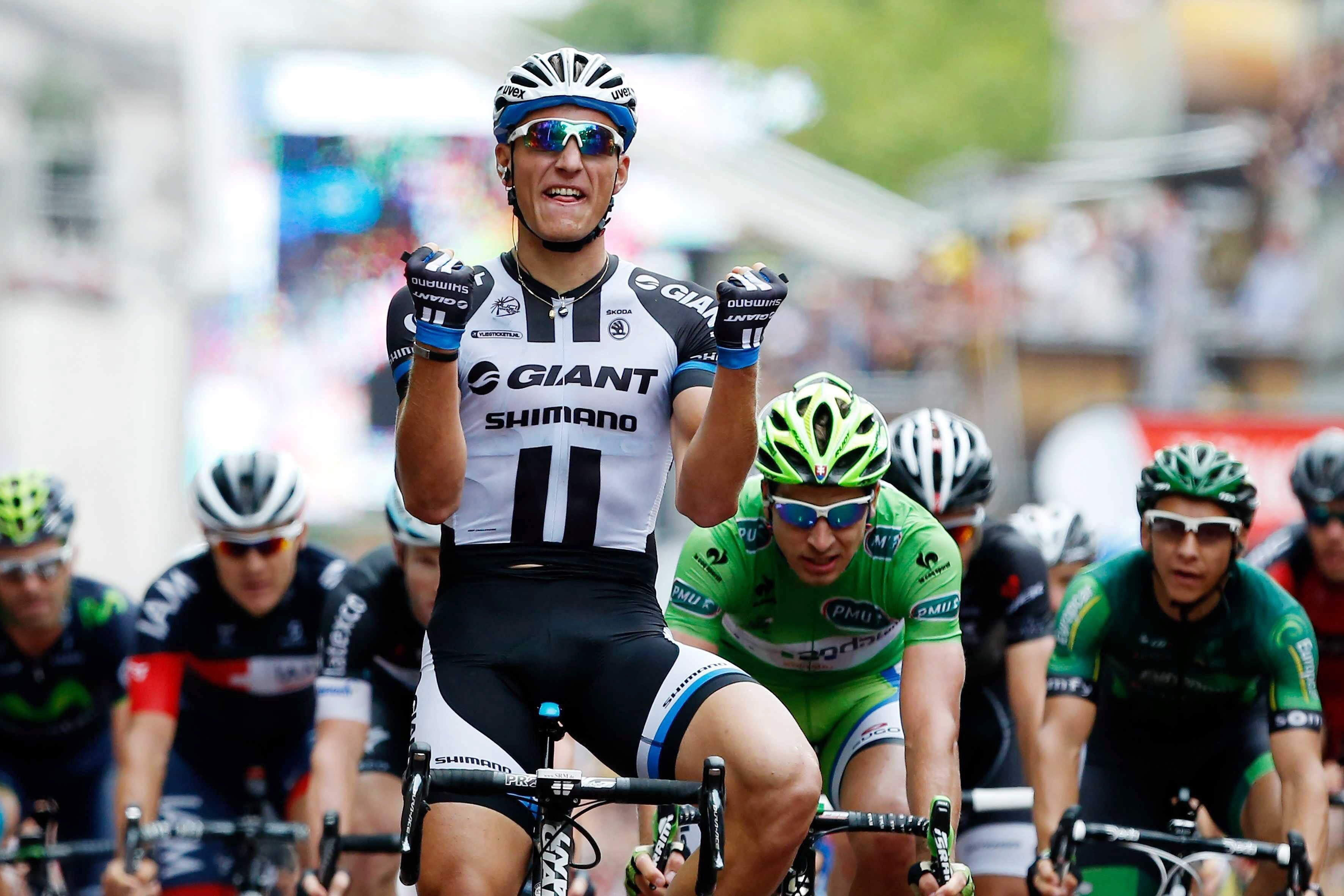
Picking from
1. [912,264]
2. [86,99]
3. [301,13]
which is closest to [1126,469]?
[912,264]

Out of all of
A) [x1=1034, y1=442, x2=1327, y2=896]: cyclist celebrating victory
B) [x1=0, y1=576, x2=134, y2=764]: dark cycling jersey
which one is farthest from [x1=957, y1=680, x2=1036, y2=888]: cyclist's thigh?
[x1=0, y1=576, x2=134, y2=764]: dark cycling jersey

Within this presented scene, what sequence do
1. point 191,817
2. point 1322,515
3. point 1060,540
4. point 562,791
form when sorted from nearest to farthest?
1. point 562,791
2. point 191,817
3. point 1322,515
4. point 1060,540

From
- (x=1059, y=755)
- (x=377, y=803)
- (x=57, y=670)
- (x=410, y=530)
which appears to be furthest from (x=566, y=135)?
(x=57, y=670)

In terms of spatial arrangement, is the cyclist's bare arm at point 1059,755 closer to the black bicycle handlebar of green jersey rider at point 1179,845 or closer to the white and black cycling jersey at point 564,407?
the black bicycle handlebar of green jersey rider at point 1179,845

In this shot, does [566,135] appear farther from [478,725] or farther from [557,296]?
[478,725]

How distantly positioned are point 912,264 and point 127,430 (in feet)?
56.2

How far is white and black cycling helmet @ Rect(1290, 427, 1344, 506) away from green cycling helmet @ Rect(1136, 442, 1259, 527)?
1907mm

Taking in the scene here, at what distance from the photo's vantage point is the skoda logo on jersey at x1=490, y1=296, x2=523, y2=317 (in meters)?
5.07

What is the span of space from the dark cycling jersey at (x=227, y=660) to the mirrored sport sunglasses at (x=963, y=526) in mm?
2602

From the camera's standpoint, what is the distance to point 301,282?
4031 cm

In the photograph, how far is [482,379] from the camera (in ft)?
16.3

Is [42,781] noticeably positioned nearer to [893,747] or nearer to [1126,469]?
[893,747]

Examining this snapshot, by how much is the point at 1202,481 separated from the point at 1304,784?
1.17 metres

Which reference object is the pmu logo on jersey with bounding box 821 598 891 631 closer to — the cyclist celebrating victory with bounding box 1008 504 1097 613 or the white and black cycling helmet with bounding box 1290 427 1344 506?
the cyclist celebrating victory with bounding box 1008 504 1097 613
